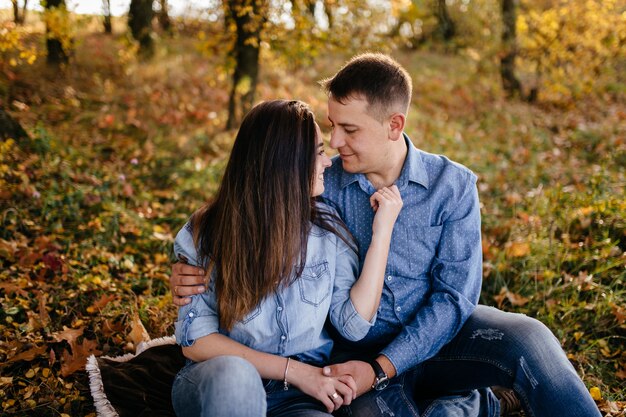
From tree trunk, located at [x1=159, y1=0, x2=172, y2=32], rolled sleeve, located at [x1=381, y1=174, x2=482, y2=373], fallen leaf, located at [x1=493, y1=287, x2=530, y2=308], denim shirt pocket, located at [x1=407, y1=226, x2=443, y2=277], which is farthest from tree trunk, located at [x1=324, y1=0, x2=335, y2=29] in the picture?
tree trunk, located at [x1=159, y1=0, x2=172, y2=32]

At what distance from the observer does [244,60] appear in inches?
263

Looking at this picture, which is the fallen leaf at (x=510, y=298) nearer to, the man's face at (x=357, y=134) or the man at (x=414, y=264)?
the man at (x=414, y=264)

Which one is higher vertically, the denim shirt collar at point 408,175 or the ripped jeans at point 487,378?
the denim shirt collar at point 408,175

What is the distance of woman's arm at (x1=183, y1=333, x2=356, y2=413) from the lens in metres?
2.28

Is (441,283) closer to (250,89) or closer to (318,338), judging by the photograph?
(318,338)

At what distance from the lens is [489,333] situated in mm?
2510

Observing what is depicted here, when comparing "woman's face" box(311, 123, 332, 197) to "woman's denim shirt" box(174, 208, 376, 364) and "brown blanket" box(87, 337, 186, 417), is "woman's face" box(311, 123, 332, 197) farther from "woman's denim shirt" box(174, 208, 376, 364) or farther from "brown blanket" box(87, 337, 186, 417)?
"brown blanket" box(87, 337, 186, 417)

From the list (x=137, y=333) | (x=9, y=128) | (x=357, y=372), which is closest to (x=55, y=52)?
(x=9, y=128)

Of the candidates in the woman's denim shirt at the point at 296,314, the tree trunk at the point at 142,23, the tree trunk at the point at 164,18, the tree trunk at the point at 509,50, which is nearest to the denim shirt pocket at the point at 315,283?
the woman's denim shirt at the point at 296,314

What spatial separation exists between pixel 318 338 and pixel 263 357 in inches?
11.7

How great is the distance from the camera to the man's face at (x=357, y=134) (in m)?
2.71

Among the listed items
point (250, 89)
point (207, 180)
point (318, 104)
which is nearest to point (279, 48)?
point (250, 89)

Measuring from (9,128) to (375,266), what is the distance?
4406 mm

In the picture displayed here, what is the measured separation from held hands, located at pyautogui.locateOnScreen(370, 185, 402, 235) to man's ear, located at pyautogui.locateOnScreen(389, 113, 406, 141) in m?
0.36
